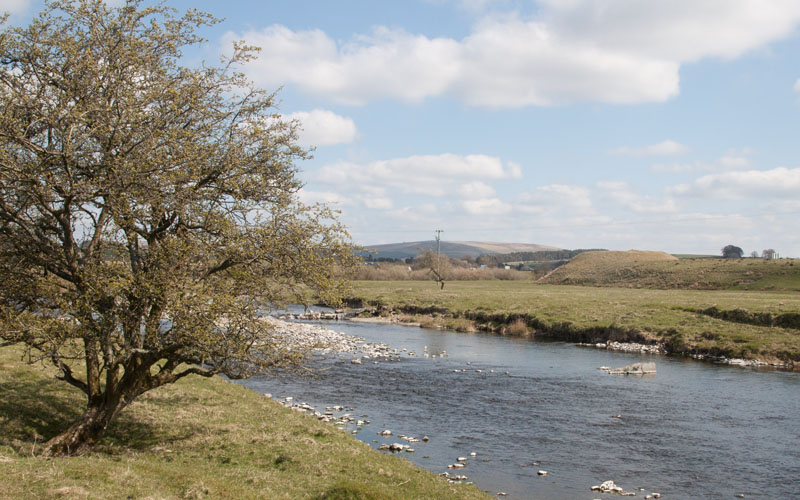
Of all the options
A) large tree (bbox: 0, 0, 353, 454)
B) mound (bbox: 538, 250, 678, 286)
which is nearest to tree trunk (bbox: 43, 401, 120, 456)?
large tree (bbox: 0, 0, 353, 454)

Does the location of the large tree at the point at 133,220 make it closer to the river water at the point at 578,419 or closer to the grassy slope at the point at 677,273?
the river water at the point at 578,419

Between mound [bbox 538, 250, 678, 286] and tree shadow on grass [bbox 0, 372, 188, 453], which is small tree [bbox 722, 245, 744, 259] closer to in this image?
mound [bbox 538, 250, 678, 286]

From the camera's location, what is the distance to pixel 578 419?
2445 cm

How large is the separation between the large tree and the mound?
107 m

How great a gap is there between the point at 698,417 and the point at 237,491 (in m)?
20.9

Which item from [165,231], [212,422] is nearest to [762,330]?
[212,422]

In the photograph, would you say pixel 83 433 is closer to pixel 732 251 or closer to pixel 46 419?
pixel 46 419

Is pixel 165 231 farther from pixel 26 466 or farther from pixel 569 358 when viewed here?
pixel 569 358

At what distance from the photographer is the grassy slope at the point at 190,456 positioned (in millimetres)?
11484

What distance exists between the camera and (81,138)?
1273cm

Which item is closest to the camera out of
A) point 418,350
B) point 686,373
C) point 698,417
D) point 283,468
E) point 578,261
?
point 283,468

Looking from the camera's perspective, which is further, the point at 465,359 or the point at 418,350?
the point at 418,350

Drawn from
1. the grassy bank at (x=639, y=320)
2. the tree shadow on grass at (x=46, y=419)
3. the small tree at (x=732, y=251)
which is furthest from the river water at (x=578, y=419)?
the small tree at (x=732, y=251)

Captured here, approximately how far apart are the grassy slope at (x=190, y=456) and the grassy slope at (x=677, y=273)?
85.3 m
